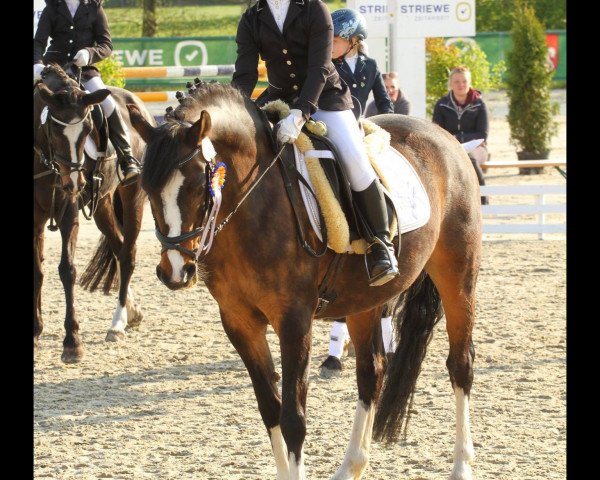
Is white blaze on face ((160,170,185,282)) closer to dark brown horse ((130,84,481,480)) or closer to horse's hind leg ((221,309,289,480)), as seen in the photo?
dark brown horse ((130,84,481,480))

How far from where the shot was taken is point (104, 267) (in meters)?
9.73

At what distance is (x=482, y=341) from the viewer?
8.58 m

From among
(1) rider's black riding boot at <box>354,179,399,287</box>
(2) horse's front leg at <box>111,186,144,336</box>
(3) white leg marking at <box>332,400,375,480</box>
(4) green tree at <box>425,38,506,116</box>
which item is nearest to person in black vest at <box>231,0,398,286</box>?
(1) rider's black riding boot at <box>354,179,399,287</box>

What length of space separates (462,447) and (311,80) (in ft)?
6.72

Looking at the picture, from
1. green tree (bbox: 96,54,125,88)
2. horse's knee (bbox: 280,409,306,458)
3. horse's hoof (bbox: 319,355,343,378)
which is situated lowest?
horse's hoof (bbox: 319,355,343,378)

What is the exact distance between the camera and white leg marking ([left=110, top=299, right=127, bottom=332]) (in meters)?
8.98

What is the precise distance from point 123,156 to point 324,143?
4032 millimetres

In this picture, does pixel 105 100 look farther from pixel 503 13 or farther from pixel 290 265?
pixel 503 13

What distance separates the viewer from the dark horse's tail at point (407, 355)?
5.97 metres

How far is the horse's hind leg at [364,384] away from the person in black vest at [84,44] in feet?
12.2

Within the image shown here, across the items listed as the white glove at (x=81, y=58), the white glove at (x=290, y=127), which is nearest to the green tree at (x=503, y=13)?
the white glove at (x=81, y=58)

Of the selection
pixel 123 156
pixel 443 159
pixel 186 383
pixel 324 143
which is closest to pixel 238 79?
pixel 324 143

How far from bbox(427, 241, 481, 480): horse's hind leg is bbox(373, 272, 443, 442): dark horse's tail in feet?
0.73

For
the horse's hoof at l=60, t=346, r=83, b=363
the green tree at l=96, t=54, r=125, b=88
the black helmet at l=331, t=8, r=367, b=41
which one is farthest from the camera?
the green tree at l=96, t=54, r=125, b=88
